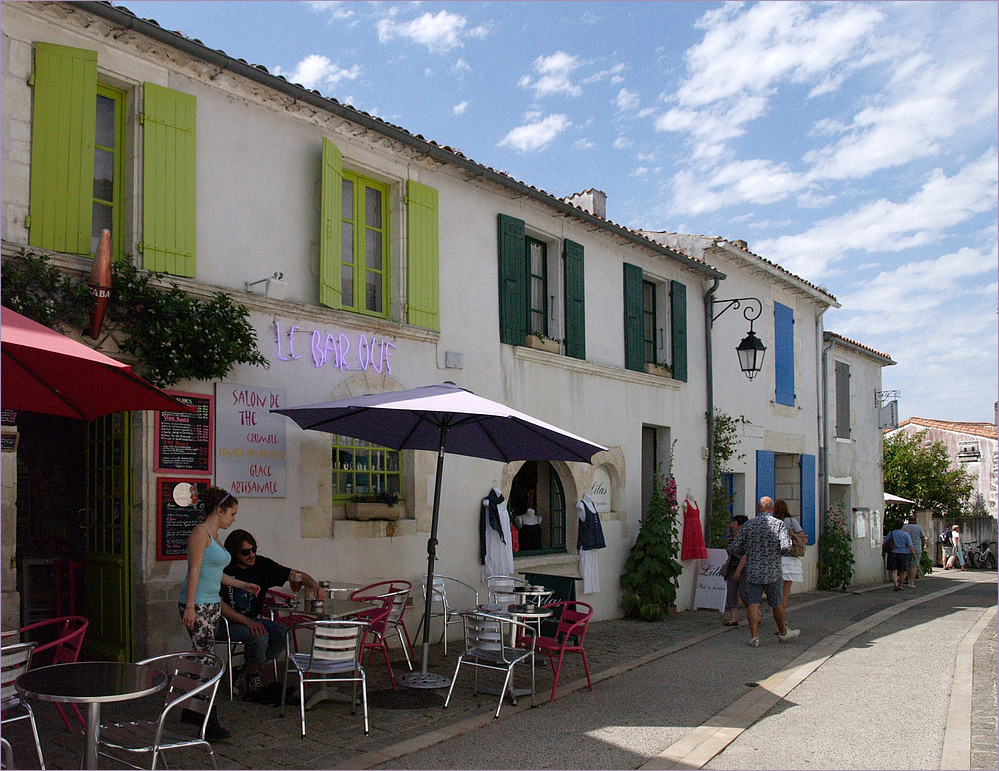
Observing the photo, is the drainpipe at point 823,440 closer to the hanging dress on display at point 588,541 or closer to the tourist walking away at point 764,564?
the hanging dress on display at point 588,541

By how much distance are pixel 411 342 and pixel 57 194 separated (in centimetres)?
355

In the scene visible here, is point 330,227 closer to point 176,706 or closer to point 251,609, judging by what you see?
point 251,609

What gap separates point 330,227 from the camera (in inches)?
318

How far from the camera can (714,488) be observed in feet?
45.4

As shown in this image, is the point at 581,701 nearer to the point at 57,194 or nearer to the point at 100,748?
the point at 100,748

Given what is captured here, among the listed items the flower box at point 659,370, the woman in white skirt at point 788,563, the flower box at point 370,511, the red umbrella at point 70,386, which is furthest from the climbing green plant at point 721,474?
the red umbrella at point 70,386

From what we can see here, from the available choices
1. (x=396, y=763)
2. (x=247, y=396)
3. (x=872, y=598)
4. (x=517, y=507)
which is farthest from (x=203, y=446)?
(x=872, y=598)

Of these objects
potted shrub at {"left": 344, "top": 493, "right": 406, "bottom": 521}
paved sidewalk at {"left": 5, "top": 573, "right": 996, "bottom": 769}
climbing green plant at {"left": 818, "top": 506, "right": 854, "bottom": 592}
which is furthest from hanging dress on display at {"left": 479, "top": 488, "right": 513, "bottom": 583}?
climbing green plant at {"left": 818, "top": 506, "right": 854, "bottom": 592}

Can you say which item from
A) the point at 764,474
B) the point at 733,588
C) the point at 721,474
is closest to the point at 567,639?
the point at 733,588

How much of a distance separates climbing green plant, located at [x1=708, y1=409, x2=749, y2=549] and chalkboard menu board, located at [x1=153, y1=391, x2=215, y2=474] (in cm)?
853

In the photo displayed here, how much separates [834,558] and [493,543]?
10.1 m

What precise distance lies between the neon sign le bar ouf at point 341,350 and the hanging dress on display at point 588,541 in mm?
3491

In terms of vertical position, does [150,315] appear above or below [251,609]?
above

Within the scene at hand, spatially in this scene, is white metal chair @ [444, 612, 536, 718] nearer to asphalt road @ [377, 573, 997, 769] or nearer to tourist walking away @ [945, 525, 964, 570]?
asphalt road @ [377, 573, 997, 769]
